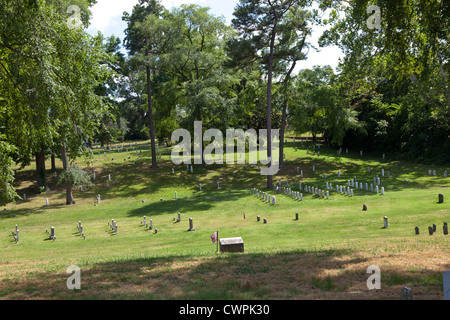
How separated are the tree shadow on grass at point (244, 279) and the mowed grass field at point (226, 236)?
0.03 metres

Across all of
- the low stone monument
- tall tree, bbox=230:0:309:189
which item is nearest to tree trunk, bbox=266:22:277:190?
tall tree, bbox=230:0:309:189

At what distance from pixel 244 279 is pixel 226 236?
10811 millimetres

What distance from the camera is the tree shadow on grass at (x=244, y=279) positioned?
843cm

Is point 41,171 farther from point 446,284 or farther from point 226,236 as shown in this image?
point 446,284

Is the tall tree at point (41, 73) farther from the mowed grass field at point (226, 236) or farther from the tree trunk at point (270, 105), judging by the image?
the tree trunk at point (270, 105)

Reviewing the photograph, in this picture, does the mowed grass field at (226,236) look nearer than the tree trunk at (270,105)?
Yes

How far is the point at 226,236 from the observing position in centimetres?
2055

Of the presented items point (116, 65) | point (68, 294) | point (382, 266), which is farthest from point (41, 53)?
point (116, 65)

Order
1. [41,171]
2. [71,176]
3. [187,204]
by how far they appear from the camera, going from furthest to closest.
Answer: [41,171], [71,176], [187,204]

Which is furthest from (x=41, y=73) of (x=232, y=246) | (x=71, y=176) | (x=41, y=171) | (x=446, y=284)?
(x=41, y=171)

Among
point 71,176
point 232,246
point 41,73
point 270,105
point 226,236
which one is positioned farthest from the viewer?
point 270,105

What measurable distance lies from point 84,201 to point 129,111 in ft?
165

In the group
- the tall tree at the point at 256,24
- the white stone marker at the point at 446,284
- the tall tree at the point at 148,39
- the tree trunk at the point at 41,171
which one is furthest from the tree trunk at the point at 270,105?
the white stone marker at the point at 446,284

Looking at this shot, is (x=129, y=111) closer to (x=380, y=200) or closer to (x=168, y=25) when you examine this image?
(x=168, y=25)
